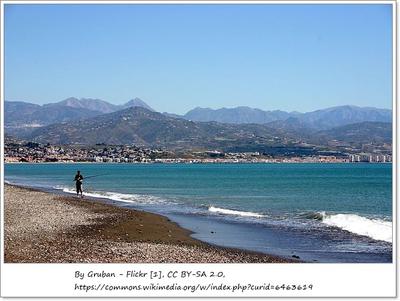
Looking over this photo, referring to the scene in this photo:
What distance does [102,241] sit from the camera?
19.0 meters

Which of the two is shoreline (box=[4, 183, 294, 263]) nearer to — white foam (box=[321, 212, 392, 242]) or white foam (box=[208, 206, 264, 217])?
white foam (box=[208, 206, 264, 217])

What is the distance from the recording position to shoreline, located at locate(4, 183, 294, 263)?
1532 centimetres

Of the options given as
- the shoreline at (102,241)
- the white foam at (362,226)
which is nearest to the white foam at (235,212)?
the white foam at (362,226)

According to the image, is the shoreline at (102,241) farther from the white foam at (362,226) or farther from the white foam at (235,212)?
the white foam at (362,226)

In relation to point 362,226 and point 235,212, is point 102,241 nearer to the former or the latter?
point 362,226

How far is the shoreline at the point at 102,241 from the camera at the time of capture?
15320 mm

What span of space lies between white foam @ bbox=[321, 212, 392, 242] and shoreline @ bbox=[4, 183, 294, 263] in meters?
7.89

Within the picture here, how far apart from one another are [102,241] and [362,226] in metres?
14.2

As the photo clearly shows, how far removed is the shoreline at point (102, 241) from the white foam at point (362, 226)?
7886 mm

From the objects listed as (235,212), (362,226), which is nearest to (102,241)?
(362,226)
